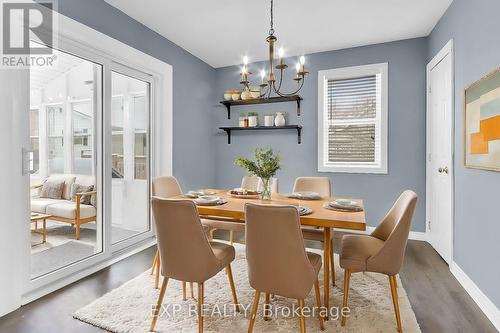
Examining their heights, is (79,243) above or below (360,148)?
below

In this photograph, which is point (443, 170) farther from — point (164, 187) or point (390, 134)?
point (164, 187)

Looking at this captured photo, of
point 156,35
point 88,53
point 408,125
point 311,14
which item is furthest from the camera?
point 408,125

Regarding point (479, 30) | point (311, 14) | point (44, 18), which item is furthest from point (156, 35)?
point (479, 30)

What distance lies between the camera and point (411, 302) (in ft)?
7.00

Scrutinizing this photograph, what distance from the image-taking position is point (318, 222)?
1.70 metres

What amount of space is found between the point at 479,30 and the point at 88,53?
11.2 feet

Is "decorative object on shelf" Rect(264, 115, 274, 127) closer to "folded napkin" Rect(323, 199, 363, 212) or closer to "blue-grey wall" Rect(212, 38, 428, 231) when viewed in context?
"blue-grey wall" Rect(212, 38, 428, 231)

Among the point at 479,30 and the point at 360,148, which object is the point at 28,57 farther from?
the point at 360,148

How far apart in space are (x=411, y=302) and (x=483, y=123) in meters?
1.48

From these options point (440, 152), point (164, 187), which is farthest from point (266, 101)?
point (440, 152)

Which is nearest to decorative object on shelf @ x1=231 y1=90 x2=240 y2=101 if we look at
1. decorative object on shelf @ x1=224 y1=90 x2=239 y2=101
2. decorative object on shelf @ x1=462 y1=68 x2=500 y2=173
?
decorative object on shelf @ x1=224 y1=90 x2=239 y2=101

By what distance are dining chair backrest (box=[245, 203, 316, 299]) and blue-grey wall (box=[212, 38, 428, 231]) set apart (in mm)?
2670

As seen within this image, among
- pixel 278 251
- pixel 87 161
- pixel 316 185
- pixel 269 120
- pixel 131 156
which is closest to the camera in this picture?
pixel 278 251

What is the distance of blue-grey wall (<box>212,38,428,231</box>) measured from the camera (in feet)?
11.9
